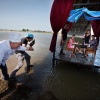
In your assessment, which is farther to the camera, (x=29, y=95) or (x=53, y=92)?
(x=53, y=92)

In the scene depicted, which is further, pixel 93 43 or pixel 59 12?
pixel 93 43

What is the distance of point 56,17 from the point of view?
6.26 meters

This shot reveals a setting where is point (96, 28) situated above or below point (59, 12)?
below

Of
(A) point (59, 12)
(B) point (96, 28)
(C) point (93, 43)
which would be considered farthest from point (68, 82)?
(B) point (96, 28)

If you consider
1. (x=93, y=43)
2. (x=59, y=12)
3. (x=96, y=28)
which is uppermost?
(x=59, y=12)

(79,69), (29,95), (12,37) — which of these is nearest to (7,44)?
(12,37)

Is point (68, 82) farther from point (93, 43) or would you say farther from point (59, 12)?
point (93, 43)

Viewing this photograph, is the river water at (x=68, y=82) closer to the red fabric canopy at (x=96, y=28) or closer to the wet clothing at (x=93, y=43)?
the wet clothing at (x=93, y=43)

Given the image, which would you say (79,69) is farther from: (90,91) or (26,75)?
(26,75)

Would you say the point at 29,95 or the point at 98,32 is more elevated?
the point at 98,32

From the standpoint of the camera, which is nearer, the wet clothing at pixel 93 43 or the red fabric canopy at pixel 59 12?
the red fabric canopy at pixel 59 12

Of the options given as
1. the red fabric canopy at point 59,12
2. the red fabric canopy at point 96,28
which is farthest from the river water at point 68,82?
the red fabric canopy at point 96,28

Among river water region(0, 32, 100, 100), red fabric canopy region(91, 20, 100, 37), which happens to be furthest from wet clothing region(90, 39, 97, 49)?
river water region(0, 32, 100, 100)

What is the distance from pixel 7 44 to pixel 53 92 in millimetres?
2396
